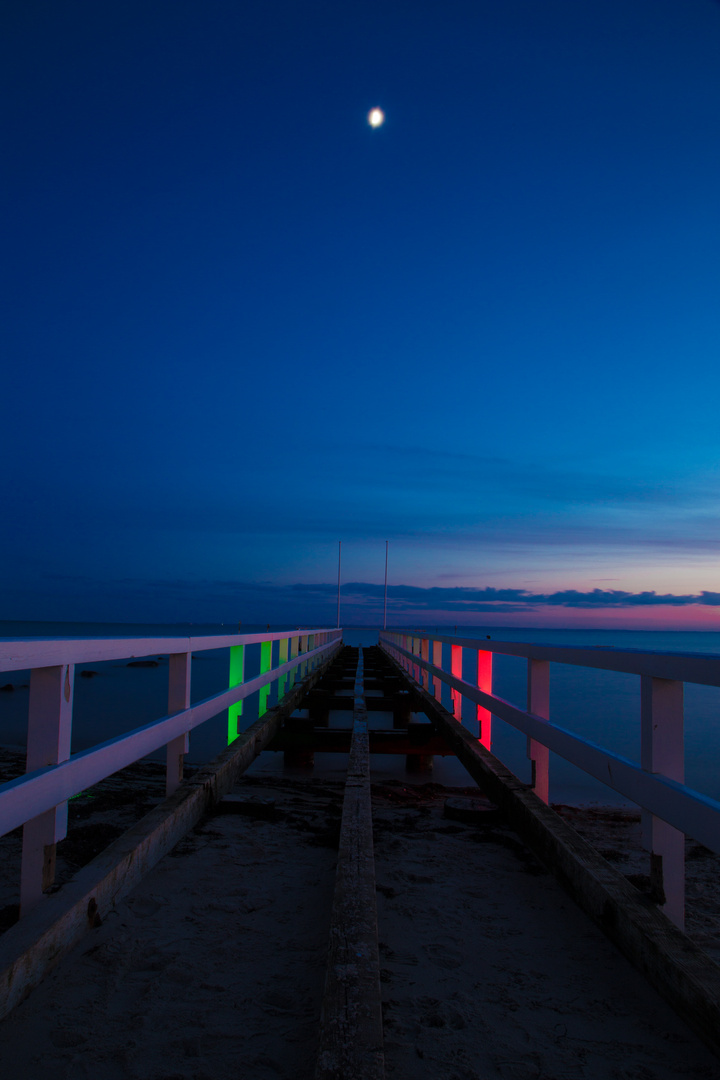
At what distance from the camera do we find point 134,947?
245 cm

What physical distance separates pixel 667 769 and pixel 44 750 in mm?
2353

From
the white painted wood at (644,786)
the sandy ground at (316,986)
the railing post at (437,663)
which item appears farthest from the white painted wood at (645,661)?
the railing post at (437,663)

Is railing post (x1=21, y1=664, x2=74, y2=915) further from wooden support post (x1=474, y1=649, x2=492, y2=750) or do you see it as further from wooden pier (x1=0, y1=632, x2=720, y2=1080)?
wooden support post (x1=474, y1=649, x2=492, y2=750)

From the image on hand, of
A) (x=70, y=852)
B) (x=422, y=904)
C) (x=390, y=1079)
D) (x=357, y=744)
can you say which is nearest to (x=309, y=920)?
(x=422, y=904)

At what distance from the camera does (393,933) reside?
2676mm

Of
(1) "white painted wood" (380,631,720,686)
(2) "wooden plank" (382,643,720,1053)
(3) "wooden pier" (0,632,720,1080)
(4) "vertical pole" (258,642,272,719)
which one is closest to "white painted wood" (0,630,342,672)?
(3) "wooden pier" (0,632,720,1080)

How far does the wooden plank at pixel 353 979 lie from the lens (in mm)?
1608

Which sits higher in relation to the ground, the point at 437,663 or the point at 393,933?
the point at 437,663

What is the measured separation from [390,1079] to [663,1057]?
31.9 inches

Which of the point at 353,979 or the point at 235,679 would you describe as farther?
the point at 235,679

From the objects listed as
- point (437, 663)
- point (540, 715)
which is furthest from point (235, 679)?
point (437, 663)

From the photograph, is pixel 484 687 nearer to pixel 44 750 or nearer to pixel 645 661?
pixel 645 661

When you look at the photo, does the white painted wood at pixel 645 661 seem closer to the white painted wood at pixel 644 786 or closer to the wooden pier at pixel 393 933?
the white painted wood at pixel 644 786

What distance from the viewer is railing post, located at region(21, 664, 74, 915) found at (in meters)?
2.32
